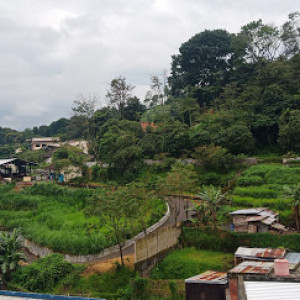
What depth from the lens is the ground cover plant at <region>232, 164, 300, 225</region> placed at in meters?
21.9

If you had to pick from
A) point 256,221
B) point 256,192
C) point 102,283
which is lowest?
point 102,283

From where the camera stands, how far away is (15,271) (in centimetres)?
1694

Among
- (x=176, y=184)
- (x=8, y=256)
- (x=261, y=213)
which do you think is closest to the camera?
(x=8, y=256)

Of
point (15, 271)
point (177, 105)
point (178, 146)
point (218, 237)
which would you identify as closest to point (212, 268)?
point (218, 237)

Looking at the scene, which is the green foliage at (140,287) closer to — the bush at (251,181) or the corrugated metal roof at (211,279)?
the corrugated metal roof at (211,279)

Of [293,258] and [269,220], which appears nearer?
[293,258]

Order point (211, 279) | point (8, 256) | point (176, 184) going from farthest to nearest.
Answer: point (176, 184) < point (8, 256) < point (211, 279)

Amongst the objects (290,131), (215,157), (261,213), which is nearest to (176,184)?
(261,213)

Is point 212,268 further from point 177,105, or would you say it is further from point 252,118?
point 177,105

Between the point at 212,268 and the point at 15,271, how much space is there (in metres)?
10.1

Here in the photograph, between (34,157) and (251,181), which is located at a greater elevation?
(34,157)

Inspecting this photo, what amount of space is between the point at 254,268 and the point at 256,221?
A: 21.8ft

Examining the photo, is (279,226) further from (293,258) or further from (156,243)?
(156,243)

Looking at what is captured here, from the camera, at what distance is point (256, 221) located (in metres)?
19.2
